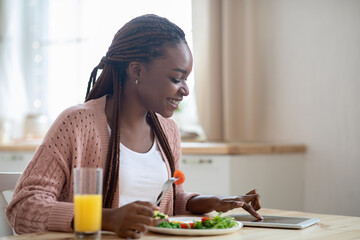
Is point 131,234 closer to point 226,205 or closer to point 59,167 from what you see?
point 59,167

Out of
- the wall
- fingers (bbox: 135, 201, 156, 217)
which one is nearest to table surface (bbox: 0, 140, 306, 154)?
the wall

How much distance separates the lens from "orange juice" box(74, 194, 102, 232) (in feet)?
3.25

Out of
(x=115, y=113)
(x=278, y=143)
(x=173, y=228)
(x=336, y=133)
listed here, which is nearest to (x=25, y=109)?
(x=278, y=143)

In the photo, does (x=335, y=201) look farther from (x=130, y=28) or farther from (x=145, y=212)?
(x=145, y=212)

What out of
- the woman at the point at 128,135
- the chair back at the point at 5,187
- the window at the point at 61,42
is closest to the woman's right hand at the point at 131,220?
the woman at the point at 128,135

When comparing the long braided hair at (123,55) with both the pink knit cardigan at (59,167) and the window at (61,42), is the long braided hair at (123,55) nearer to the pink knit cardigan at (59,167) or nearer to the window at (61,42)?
the pink knit cardigan at (59,167)

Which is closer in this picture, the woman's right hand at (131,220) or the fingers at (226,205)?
the woman's right hand at (131,220)

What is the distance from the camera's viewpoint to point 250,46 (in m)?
3.13

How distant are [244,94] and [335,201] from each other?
30.6 inches

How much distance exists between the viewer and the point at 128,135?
1572 mm

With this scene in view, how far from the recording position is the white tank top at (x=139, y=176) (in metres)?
1.50

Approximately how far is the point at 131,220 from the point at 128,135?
1.66 feet

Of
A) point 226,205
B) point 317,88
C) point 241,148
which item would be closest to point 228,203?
point 226,205

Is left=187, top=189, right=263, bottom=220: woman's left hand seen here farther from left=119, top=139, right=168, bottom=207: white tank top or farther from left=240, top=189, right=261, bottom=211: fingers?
left=119, top=139, right=168, bottom=207: white tank top
